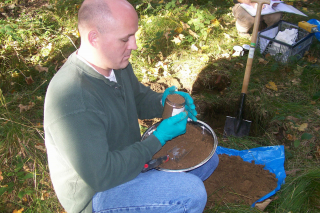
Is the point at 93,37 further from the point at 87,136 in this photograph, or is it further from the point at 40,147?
the point at 40,147

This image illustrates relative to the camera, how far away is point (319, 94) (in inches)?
130

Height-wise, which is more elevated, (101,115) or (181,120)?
(101,115)

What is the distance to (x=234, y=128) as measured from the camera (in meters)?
3.18

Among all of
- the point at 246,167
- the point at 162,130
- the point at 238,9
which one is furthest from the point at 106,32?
the point at 238,9

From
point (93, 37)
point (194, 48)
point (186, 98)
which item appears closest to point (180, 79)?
point (194, 48)

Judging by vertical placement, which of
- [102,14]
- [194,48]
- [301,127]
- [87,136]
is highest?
[102,14]

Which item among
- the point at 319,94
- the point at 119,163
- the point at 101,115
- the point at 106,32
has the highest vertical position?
the point at 106,32

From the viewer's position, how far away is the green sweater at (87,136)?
1.37 metres

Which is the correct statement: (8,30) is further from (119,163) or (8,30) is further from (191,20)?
(119,163)

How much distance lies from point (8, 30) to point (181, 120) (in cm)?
391

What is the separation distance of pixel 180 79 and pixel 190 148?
1.75 metres

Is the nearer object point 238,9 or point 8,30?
point 8,30

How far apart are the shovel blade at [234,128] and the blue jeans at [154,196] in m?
1.61

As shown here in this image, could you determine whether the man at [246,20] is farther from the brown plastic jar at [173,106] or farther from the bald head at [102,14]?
the bald head at [102,14]
